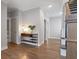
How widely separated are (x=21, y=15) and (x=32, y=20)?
1277 millimetres

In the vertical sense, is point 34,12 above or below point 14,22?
above

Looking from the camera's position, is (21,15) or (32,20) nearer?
(32,20)

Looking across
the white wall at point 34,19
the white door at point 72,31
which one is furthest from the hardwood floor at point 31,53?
the white door at point 72,31

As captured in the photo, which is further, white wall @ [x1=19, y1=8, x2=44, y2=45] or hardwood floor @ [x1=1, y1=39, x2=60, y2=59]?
white wall @ [x1=19, y1=8, x2=44, y2=45]

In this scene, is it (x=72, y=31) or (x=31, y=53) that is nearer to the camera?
(x=72, y=31)

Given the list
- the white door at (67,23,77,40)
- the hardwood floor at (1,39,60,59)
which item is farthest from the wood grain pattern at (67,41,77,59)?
the hardwood floor at (1,39,60,59)

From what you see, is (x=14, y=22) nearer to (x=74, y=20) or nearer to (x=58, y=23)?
(x=58, y=23)

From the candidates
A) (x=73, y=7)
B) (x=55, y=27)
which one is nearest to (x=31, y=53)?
(x=73, y=7)

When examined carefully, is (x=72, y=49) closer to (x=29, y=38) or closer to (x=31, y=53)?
(x=31, y=53)

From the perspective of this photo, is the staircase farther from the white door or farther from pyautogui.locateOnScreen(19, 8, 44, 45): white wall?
pyautogui.locateOnScreen(19, 8, 44, 45): white wall

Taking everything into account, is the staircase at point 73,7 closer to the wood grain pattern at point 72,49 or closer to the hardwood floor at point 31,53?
the wood grain pattern at point 72,49

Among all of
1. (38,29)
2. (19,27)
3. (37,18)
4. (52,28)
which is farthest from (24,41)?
(52,28)

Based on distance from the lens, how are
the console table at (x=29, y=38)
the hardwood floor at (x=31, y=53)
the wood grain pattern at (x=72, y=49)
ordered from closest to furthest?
the wood grain pattern at (x=72, y=49) < the hardwood floor at (x=31, y=53) < the console table at (x=29, y=38)

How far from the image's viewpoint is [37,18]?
6.70 m
